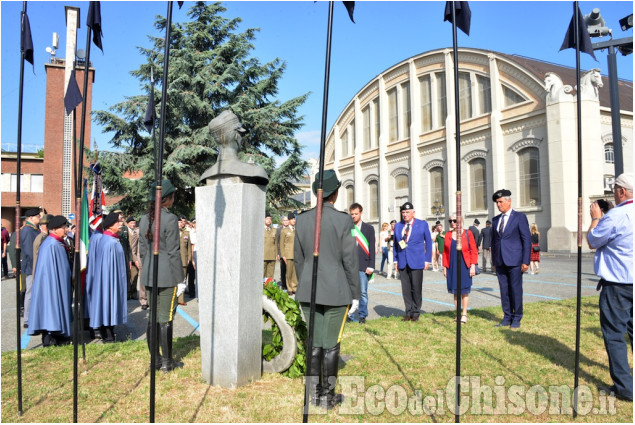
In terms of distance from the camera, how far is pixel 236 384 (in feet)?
14.7

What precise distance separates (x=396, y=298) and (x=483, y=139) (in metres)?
21.9

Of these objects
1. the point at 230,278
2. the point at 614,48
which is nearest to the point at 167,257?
the point at 230,278

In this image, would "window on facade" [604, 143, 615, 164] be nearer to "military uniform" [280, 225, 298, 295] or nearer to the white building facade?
the white building facade

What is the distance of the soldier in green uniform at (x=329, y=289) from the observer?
4082mm

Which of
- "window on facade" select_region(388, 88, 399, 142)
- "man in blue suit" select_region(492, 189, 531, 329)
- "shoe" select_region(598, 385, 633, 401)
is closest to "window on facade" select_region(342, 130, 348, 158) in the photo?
"window on facade" select_region(388, 88, 399, 142)

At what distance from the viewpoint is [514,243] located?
23.4ft

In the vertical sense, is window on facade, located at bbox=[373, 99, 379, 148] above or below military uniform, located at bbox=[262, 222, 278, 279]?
above

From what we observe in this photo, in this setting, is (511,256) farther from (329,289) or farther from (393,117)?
(393,117)

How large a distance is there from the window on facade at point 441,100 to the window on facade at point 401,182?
506cm

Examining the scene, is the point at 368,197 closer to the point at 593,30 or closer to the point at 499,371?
the point at 593,30

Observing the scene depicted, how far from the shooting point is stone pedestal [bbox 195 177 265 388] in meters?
4.40

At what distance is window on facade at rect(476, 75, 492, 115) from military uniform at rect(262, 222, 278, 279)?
22.4 metres

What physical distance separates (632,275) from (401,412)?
2448 millimetres

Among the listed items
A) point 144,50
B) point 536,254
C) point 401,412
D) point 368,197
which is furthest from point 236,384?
point 368,197
